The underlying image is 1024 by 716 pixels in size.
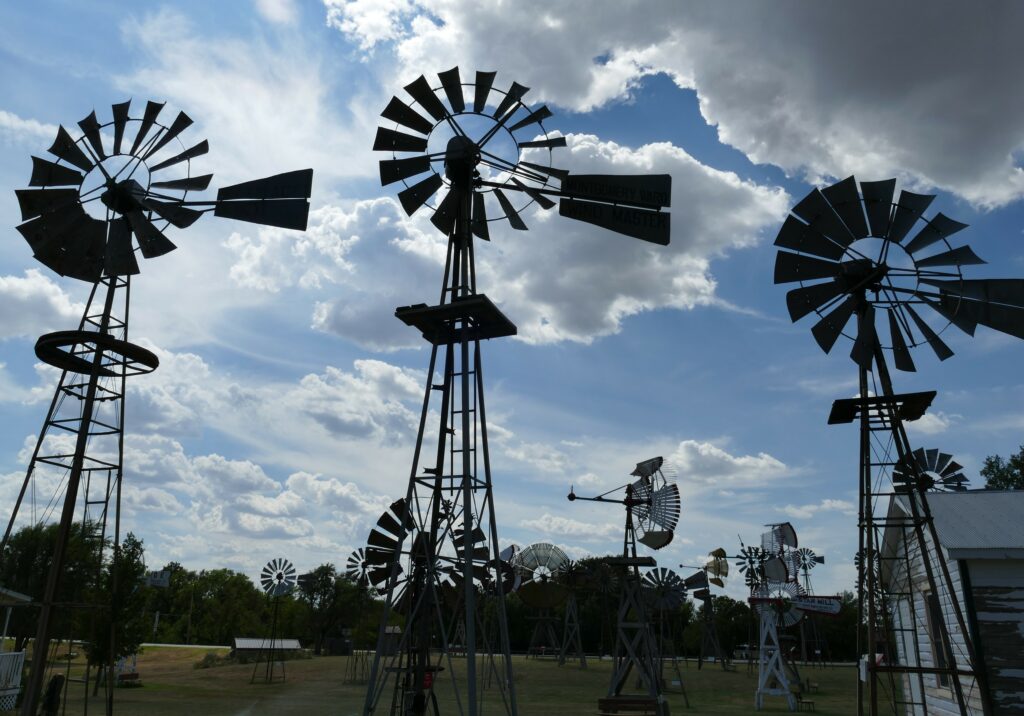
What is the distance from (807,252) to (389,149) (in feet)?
26.0

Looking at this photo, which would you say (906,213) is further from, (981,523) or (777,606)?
(777,606)

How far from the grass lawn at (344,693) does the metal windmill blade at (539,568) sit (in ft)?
11.9

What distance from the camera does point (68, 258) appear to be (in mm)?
13844

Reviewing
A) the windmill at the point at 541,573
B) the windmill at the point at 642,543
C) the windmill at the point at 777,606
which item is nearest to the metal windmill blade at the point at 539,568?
the windmill at the point at 541,573

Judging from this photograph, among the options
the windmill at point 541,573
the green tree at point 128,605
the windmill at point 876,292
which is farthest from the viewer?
the windmill at point 541,573

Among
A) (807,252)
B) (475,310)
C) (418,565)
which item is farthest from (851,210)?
(418,565)

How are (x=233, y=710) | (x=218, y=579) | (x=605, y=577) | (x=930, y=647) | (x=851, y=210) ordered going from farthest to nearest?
(x=218, y=579)
(x=605, y=577)
(x=233, y=710)
(x=930, y=647)
(x=851, y=210)

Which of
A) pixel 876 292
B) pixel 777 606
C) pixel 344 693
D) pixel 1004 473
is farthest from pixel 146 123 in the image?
pixel 1004 473

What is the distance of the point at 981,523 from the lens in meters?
14.8

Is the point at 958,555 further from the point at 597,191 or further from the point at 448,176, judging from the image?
the point at 448,176

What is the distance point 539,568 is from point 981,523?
28642 mm

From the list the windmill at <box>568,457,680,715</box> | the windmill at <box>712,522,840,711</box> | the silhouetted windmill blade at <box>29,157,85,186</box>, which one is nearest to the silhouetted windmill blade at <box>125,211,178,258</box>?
the silhouetted windmill blade at <box>29,157,85,186</box>

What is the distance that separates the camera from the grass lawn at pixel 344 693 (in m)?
22.2

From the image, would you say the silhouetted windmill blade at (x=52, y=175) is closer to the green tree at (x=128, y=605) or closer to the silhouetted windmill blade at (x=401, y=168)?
the silhouetted windmill blade at (x=401, y=168)
